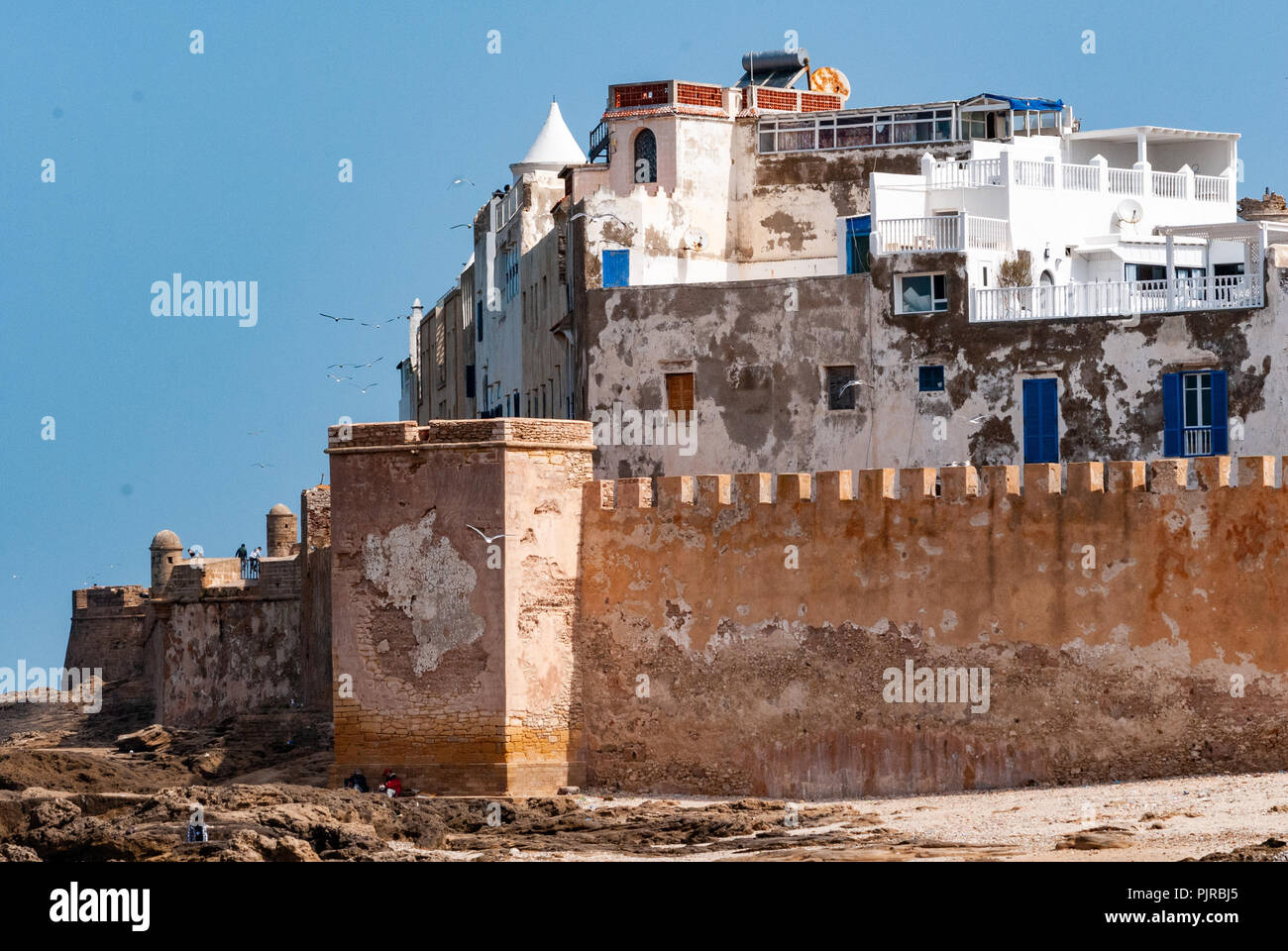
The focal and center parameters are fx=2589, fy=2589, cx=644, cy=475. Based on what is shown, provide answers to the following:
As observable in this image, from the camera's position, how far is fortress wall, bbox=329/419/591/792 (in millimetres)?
30297

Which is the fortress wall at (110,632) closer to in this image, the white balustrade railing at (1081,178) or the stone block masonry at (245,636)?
the stone block masonry at (245,636)

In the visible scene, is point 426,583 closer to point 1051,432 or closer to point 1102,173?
point 1051,432

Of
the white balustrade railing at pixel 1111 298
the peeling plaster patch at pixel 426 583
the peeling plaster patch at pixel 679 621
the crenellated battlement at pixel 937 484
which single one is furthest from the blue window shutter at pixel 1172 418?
the peeling plaster patch at pixel 426 583

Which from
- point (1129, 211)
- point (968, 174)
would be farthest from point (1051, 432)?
point (1129, 211)

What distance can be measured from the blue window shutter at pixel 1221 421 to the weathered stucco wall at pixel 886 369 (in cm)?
10

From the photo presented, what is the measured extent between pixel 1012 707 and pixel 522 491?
6.27 m

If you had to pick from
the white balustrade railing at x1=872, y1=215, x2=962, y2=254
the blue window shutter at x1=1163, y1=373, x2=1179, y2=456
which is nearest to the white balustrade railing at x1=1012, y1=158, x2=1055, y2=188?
the white balustrade railing at x1=872, y1=215, x2=962, y2=254

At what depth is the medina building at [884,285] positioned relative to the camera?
36.9 meters

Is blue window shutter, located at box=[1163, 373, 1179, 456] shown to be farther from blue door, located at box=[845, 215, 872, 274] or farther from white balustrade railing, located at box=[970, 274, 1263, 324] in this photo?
blue door, located at box=[845, 215, 872, 274]

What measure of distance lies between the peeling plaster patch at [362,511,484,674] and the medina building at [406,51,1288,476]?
8.81 m

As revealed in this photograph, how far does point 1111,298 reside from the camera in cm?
3744

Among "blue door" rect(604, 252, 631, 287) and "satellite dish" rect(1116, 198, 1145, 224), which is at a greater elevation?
"satellite dish" rect(1116, 198, 1145, 224)

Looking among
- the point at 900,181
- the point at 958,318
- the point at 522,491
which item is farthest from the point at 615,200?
the point at 522,491
